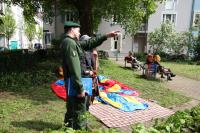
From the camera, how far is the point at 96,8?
1961 centimetres

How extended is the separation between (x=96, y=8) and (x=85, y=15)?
2.64 m

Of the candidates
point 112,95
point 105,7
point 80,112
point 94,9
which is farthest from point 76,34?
point 94,9

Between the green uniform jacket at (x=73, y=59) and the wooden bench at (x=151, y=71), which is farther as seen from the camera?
the wooden bench at (x=151, y=71)

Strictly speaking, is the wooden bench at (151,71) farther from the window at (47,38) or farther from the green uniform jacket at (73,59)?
the window at (47,38)

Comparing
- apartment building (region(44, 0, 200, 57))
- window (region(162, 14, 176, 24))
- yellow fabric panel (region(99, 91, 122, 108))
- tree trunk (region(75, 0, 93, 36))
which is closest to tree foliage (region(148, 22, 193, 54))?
apartment building (region(44, 0, 200, 57))

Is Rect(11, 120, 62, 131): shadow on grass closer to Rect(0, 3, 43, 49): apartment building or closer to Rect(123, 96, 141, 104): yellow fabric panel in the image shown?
Rect(123, 96, 141, 104): yellow fabric panel

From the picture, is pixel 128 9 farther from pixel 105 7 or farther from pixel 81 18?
pixel 81 18

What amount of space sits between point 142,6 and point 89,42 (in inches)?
592

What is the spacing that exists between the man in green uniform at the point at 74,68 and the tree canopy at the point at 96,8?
11810 millimetres

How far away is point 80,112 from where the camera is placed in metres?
5.45

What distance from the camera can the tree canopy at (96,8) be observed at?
17188mm

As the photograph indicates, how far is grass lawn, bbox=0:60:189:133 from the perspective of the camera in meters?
6.70

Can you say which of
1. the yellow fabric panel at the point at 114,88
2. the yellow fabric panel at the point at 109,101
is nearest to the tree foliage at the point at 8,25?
the yellow fabric panel at the point at 114,88

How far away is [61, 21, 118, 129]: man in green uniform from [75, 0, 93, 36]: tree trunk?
1165 cm
